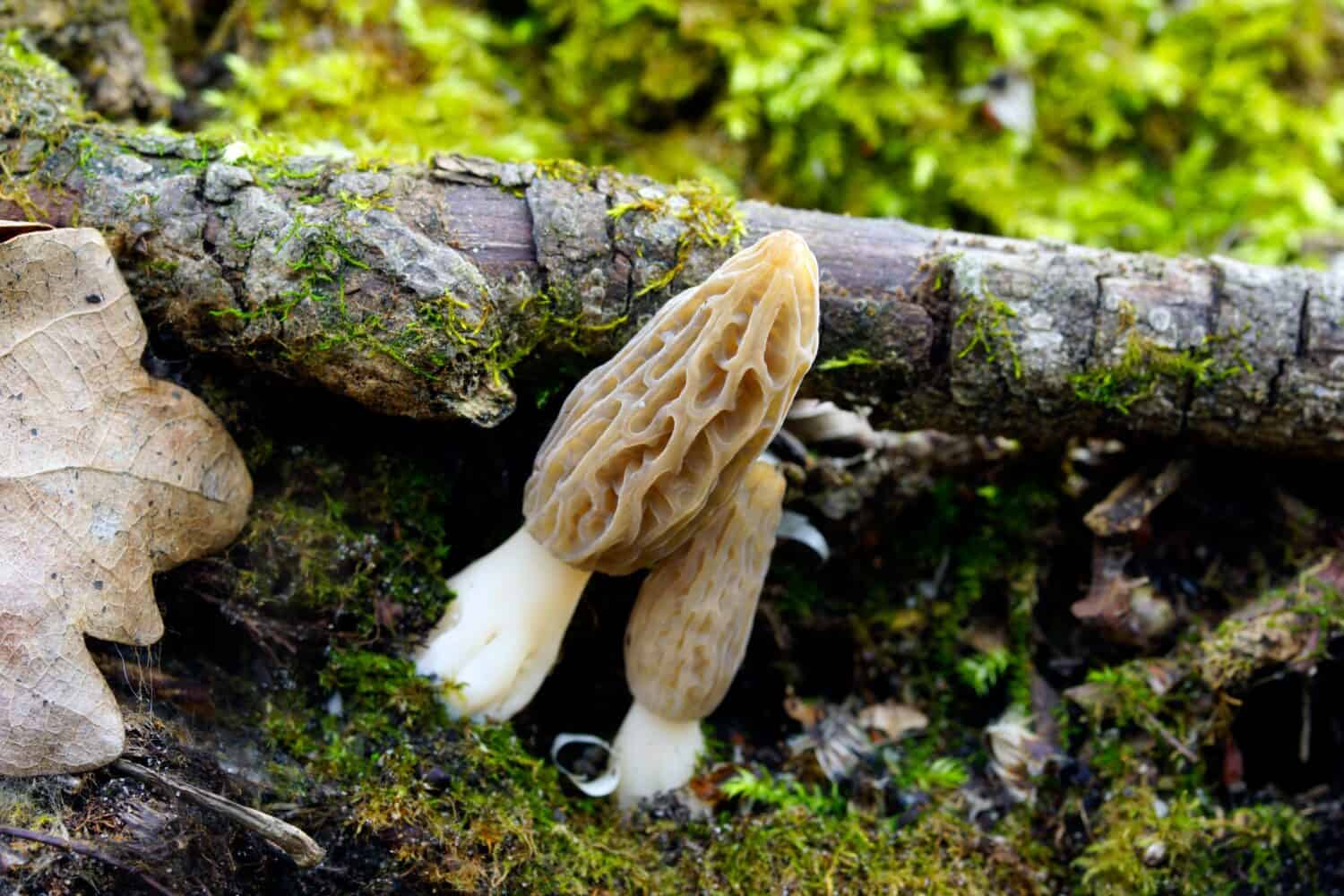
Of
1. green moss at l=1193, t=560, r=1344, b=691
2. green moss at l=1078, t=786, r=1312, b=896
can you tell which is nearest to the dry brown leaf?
green moss at l=1078, t=786, r=1312, b=896

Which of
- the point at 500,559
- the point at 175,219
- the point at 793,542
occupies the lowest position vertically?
the point at 793,542

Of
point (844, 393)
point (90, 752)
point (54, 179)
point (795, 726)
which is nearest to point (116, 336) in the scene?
point (54, 179)

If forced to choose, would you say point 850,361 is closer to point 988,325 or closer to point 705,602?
point 988,325

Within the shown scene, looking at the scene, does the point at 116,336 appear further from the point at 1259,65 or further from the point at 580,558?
the point at 1259,65

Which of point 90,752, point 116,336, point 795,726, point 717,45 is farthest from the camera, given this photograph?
point 717,45

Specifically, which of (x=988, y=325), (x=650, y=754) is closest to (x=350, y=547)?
(x=650, y=754)

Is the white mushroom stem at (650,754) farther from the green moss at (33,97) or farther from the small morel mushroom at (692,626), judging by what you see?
the green moss at (33,97)

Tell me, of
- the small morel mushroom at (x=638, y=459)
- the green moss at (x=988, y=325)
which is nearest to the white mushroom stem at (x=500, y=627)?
the small morel mushroom at (x=638, y=459)
